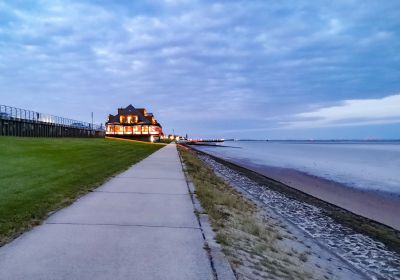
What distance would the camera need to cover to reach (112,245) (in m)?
5.18

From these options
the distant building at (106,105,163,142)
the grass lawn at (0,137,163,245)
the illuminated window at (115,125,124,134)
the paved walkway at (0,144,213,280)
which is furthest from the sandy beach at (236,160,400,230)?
the illuminated window at (115,125,124,134)

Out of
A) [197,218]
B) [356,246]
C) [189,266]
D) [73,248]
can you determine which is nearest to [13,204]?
[73,248]

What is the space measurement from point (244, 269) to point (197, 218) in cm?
244

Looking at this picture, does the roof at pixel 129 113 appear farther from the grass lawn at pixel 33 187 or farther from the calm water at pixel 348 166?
the grass lawn at pixel 33 187

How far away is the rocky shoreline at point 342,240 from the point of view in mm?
7352

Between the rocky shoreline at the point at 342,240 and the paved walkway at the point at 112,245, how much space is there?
3.84 metres

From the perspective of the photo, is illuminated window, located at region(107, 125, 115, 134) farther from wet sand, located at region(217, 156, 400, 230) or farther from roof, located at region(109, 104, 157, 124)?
wet sand, located at region(217, 156, 400, 230)

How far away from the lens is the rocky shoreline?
7.35 meters

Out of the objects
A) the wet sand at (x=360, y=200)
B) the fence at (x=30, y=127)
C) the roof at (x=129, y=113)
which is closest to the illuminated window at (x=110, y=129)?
the roof at (x=129, y=113)

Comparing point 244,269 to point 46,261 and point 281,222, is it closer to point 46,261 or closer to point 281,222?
point 46,261

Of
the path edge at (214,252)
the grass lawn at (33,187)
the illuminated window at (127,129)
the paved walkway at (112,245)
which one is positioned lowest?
the path edge at (214,252)

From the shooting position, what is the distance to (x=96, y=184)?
451 inches

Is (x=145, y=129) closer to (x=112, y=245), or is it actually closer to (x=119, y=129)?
(x=119, y=129)

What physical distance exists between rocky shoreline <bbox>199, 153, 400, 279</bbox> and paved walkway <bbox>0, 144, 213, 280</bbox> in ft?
12.6
